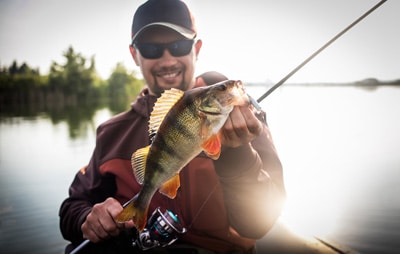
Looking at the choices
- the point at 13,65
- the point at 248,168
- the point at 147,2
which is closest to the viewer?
the point at 248,168

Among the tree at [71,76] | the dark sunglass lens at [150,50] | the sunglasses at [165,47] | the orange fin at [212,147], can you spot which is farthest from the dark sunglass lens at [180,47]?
the tree at [71,76]

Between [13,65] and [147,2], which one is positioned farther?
[13,65]

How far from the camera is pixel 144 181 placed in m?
1.99

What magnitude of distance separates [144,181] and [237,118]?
2.47ft

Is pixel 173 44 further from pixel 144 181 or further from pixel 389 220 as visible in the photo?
pixel 389 220

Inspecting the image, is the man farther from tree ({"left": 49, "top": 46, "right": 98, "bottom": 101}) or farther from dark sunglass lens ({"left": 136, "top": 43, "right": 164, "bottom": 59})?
tree ({"left": 49, "top": 46, "right": 98, "bottom": 101})

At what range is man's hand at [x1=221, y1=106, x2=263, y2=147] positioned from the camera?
5.79ft

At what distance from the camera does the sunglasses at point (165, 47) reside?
3.21 metres

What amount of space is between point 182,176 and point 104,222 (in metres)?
0.80

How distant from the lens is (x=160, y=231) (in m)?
2.35

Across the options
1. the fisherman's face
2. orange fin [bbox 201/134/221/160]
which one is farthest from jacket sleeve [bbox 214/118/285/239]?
the fisherman's face

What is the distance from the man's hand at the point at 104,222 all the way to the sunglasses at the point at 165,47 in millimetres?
1586

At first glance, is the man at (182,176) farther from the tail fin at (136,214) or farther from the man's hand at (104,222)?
the tail fin at (136,214)

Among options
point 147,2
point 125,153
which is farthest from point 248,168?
point 147,2
